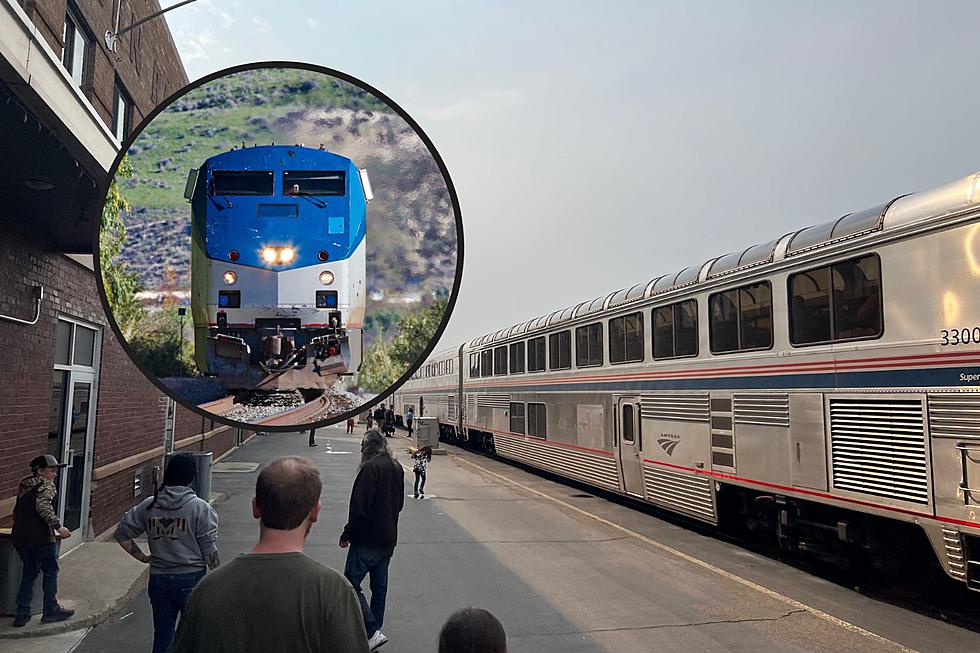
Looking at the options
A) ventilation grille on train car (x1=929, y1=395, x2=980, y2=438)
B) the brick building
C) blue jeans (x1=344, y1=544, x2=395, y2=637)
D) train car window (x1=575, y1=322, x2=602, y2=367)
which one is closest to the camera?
the brick building

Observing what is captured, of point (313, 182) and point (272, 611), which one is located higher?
point (313, 182)

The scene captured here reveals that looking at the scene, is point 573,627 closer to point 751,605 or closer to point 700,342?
point 751,605

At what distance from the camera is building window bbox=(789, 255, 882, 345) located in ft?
26.5

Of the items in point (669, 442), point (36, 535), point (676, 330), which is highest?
point (676, 330)

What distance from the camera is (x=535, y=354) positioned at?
18672 millimetres

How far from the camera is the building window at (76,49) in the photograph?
7.99 meters

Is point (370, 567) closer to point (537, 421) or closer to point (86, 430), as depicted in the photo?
point (86, 430)

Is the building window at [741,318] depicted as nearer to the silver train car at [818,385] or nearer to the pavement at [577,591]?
the silver train car at [818,385]

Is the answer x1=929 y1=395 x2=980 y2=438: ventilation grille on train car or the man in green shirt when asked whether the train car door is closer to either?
x1=929 y1=395 x2=980 y2=438: ventilation grille on train car

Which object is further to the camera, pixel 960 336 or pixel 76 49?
pixel 76 49

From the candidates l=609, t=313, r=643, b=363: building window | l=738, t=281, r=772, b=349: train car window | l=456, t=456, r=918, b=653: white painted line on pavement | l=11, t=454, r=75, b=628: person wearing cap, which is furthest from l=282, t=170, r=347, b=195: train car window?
l=609, t=313, r=643, b=363: building window

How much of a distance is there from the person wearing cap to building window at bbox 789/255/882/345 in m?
7.96

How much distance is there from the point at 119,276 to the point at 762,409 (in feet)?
29.0

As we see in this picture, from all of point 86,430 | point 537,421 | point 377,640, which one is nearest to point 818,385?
point 377,640
